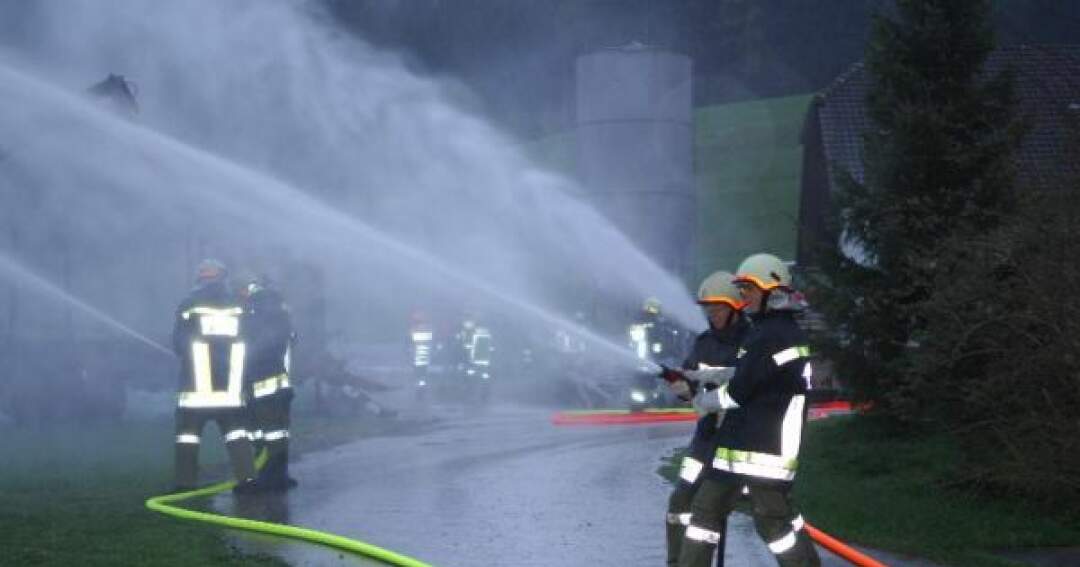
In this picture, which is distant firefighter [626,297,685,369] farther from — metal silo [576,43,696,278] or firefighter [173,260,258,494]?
firefighter [173,260,258,494]

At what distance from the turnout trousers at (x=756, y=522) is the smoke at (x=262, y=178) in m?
10.6

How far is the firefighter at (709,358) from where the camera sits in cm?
727

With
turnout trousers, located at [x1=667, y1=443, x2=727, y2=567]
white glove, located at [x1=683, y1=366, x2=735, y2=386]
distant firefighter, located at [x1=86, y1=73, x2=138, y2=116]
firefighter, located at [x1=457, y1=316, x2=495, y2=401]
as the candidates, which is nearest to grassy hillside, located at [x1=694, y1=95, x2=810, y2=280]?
firefighter, located at [x1=457, y1=316, x2=495, y2=401]

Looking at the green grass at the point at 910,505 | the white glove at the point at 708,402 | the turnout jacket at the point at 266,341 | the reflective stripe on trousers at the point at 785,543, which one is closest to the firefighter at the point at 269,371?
the turnout jacket at the point at 266,341

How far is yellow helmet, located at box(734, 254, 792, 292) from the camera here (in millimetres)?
6602

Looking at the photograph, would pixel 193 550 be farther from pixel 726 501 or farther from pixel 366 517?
pixel 726 501

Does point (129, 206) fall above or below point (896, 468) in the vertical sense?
above

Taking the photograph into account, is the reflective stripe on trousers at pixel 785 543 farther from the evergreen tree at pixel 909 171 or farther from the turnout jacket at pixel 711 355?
the evergreen tree at pixel 909 171

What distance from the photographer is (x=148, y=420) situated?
19.1m

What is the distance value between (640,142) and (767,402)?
71.8 ft

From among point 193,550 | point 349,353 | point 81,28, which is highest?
point 81,28

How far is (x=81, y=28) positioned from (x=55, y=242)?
4386 mm

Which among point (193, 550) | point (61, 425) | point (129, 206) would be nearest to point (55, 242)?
point (129, 206)

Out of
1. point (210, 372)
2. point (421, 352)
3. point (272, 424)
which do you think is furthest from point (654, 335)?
point (210, 372)
